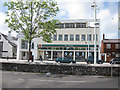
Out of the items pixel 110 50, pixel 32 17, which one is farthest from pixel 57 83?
pixel 110 50

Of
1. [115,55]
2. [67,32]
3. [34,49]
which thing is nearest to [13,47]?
[34,49]

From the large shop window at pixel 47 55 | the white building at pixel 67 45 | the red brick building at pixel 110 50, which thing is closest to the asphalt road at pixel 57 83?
the white building at pixel 67 45

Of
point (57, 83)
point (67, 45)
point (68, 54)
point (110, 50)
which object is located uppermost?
point (67, 45)

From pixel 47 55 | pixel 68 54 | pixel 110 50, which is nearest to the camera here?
pixel 110 50

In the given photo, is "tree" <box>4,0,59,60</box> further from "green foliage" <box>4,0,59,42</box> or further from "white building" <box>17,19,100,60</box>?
"white building" <box>17,19,100,60</box>

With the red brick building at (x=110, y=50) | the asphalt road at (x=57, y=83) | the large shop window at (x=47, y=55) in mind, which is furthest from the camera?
the large shop window at (x=47, y=55)

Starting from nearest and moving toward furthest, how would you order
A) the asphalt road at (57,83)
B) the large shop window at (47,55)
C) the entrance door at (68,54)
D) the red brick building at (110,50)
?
the asphalt road at (57,83) < the red brick building at (110,50) < the entrance door at (68,54) < the large shop window at (47,55)

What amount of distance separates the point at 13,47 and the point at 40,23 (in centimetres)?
4071

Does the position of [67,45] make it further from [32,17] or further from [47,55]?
[32,17]

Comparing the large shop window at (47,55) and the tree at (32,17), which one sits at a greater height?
the tree at (32,17)

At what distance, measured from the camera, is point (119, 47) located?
125 ft

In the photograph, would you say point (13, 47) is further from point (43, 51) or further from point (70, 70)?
point (70, 70)

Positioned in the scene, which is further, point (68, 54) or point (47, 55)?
point (47, 55)

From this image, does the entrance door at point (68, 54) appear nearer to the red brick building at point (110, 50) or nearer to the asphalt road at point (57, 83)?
the red brick building at point (110, 50)
